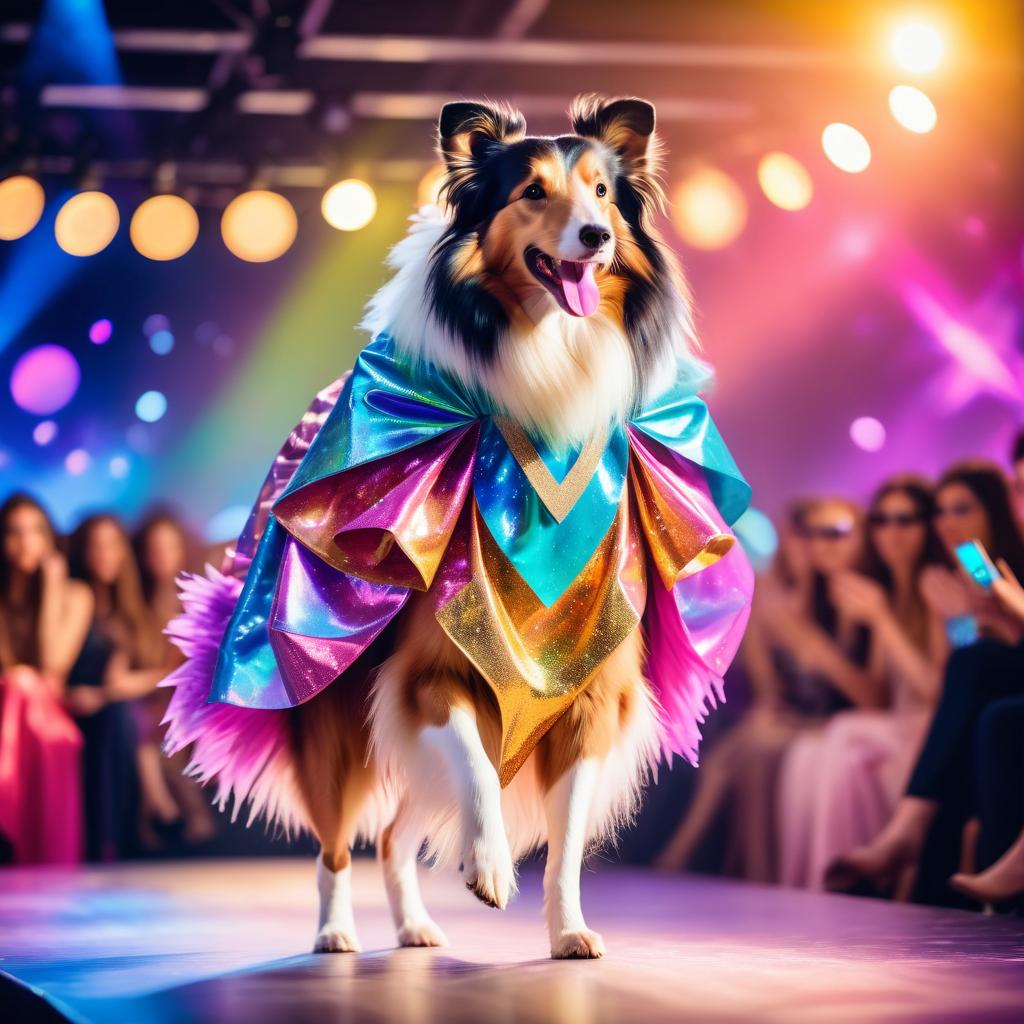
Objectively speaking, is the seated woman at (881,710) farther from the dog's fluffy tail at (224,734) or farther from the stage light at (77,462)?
the stage light at (77,462)

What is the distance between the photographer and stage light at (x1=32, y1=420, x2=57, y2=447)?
640 centimetres

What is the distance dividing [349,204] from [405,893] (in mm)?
3969

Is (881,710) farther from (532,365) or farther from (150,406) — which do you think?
(150,406)

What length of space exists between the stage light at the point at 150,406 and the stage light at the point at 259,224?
769 millimetres

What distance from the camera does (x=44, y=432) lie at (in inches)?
253

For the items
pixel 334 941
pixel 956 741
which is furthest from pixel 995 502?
pixel 334 941

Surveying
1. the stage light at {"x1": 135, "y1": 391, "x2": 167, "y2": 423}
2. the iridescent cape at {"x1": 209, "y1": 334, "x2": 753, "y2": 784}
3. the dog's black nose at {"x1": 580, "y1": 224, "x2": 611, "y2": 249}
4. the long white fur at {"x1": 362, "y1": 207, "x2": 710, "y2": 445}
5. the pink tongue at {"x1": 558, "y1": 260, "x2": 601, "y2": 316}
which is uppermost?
the stage light at {"x1": 135, "y1": 391, "x2": 167, "y2": 423}

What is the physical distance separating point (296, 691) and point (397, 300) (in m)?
0.81

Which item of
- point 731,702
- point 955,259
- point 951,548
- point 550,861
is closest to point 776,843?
point 731,702

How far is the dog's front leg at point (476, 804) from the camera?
2443 mm

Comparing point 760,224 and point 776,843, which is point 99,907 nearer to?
point 776,843

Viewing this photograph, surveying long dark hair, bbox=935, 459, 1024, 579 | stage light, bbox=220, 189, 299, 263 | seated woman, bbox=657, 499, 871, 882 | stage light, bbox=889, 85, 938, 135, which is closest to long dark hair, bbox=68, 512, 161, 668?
stage light, bbox=220, 189, 299, 263

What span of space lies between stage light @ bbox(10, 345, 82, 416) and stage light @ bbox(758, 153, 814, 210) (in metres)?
3.20

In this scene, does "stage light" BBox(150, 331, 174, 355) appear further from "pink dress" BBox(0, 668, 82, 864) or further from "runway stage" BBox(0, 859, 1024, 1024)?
"runway stage" BBox(0, 859, 1024, 1024)
